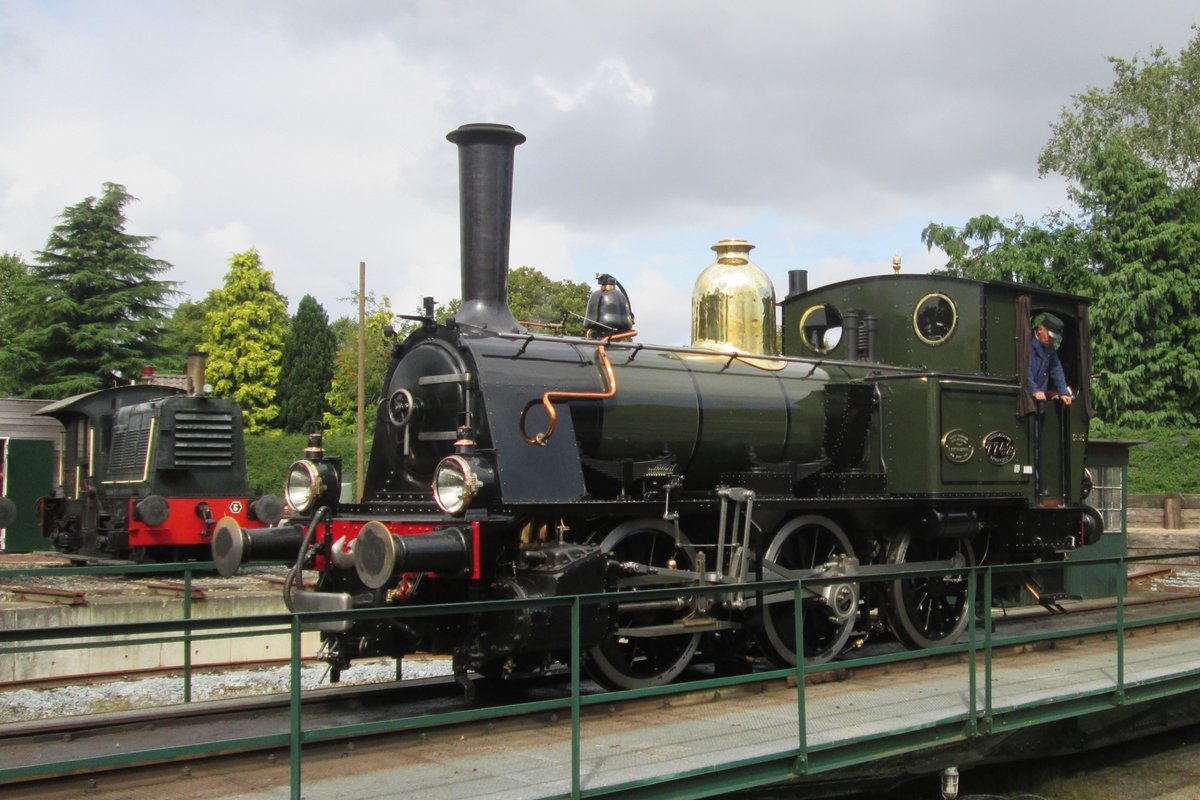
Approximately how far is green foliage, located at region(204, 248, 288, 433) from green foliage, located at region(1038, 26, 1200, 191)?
A: 30.8m

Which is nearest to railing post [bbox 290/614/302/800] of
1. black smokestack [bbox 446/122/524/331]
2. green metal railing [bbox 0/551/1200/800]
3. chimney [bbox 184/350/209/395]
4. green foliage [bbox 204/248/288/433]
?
green metal railing [bbox 0/551/1200/800]

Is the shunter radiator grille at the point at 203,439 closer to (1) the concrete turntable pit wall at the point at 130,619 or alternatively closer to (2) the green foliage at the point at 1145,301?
(1) the concrete turntable pit wall at the point at 130,619

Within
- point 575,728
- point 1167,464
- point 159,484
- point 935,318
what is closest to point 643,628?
point 575,728

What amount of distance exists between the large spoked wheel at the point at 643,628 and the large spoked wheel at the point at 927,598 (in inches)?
83.4

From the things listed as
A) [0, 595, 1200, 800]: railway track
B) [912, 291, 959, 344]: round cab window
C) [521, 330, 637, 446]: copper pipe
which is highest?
[912, 291, 959, 344]: round cab window

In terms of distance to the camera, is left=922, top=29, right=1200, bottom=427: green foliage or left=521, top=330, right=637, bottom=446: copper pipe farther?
left=922, top=29, right=1200, bottom=427: green foliage

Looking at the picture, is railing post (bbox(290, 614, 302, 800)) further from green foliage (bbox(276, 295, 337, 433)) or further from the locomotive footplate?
green foliage (bbox(276, 295, 337, 433))

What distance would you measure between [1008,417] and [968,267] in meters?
25.1

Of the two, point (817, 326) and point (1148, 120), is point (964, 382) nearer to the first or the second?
point (817, 326)

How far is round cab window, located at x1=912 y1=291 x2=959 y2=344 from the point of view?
10.4 m

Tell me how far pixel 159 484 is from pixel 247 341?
33.8m

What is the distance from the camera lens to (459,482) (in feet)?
23.3

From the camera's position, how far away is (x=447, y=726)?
21.1ft

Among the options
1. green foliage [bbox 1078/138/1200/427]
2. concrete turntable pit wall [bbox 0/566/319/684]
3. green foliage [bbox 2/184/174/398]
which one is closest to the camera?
concrete turntable pit wall [bbox 0/566/319/684]
